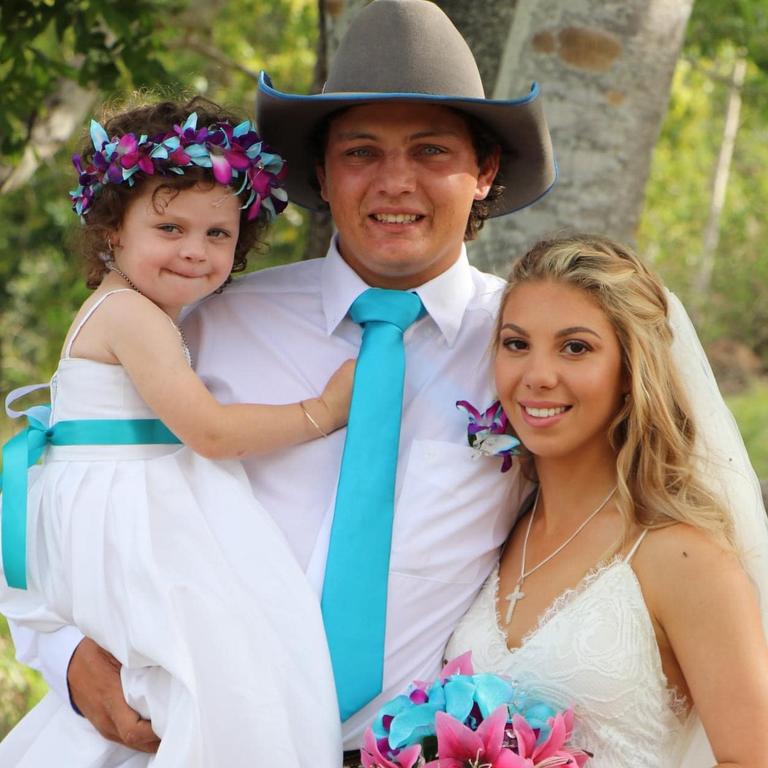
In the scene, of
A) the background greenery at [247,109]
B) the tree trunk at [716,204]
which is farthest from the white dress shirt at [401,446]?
the tree trunk at [716,204]

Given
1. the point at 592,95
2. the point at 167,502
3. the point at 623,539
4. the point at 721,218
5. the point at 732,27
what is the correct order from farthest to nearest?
the point at 721,218, the point at 732,27, the point at 592,95, the point at 167,502, the point at 623,539

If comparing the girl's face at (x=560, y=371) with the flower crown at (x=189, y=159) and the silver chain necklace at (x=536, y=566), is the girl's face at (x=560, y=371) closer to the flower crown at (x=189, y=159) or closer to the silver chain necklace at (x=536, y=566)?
the silver chain necklace at (x=536, y=566)

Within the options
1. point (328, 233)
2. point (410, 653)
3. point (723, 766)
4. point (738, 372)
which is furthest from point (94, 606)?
point (738, 372)

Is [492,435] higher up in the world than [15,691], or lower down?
higher up

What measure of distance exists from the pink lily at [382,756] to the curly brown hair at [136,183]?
4.80ft

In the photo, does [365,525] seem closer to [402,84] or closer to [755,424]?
[402,84]

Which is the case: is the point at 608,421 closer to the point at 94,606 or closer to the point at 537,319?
the point at 537,319

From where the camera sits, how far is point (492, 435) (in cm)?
315

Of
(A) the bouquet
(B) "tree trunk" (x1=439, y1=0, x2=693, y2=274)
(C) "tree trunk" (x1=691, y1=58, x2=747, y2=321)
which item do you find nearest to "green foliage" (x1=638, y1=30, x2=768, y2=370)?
(C) "tree trunk" (x1=691, y1=58, x2=747, y2=321)

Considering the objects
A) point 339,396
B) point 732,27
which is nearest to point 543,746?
point 339,396

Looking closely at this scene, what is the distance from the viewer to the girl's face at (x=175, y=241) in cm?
310

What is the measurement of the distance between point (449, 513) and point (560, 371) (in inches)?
20.4

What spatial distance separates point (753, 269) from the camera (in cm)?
2141

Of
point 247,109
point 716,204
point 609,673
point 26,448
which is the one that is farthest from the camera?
point 716,204
